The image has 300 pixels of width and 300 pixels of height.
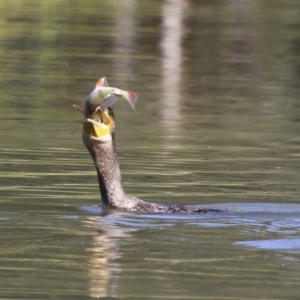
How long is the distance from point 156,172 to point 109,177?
193cm

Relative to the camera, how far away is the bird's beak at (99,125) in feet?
28.3

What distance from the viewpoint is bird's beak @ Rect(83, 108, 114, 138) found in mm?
8633

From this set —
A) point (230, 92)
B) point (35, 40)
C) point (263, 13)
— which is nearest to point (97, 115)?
point (230, 92)

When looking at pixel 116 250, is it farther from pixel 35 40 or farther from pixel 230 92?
pixel 35 40

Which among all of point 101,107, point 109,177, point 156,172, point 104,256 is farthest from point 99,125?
point 156,172

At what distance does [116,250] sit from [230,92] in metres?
11.6

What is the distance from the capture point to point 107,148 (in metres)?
8.84

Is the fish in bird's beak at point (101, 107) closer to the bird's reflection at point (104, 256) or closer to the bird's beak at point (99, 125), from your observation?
the bird's beak at point (99, 125)

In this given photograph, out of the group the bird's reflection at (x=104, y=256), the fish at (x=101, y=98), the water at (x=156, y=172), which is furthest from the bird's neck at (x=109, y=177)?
→ the fish at (x=101, y=98)

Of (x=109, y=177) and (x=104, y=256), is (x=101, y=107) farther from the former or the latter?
(x=104, y=256)

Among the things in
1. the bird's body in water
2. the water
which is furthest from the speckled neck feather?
the water

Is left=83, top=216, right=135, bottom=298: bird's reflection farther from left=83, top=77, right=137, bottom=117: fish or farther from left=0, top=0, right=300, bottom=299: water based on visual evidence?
left=83, top=77, right=137, bottom=117: fish

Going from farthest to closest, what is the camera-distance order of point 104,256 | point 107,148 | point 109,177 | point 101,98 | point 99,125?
1. point 109,177
2. point 107,148
3. point 99,125
4. point 101,98
5. point 104,256

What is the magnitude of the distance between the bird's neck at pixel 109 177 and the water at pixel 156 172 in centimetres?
13
